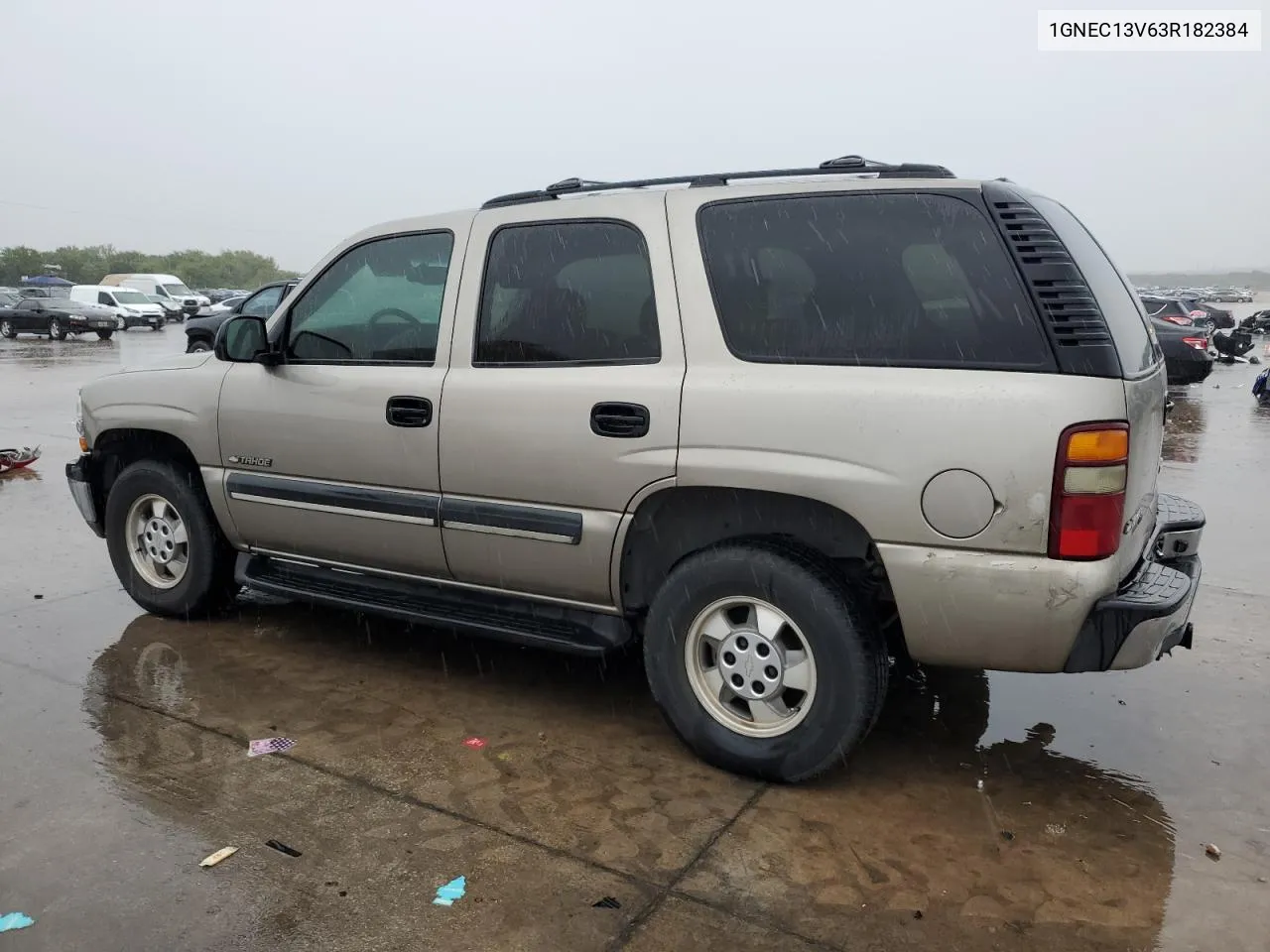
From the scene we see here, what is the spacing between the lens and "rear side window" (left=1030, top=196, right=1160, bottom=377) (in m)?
3.00

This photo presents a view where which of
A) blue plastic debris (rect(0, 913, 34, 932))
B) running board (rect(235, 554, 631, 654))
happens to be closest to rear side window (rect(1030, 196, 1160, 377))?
running board (rect(235, 554, 631, 654))

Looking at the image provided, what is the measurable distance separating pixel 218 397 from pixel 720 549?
250 centimetres

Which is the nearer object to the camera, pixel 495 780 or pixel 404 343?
pixel 495 780

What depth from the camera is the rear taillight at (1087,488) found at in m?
2.83

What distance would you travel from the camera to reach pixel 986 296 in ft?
9.88

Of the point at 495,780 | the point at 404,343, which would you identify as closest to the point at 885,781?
the point at 495,780

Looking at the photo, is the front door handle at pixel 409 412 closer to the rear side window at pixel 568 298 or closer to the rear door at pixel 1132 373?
the rear side window at pixel 568 298

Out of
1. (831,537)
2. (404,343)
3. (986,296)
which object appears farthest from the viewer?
(404,343)

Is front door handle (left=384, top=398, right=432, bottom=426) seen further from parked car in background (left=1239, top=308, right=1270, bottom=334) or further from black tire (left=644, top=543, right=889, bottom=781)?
parked car in background (left=1239, top=308, right=1270, bottom=334)

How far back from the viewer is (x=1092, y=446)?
2.83 metres

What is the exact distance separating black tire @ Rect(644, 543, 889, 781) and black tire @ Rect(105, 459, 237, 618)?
2400 millimetres

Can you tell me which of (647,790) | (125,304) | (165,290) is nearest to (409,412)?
(647,790)

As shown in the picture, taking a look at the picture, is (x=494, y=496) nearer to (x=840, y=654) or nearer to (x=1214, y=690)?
(x=840, y=654)

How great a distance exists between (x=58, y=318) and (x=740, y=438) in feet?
107
